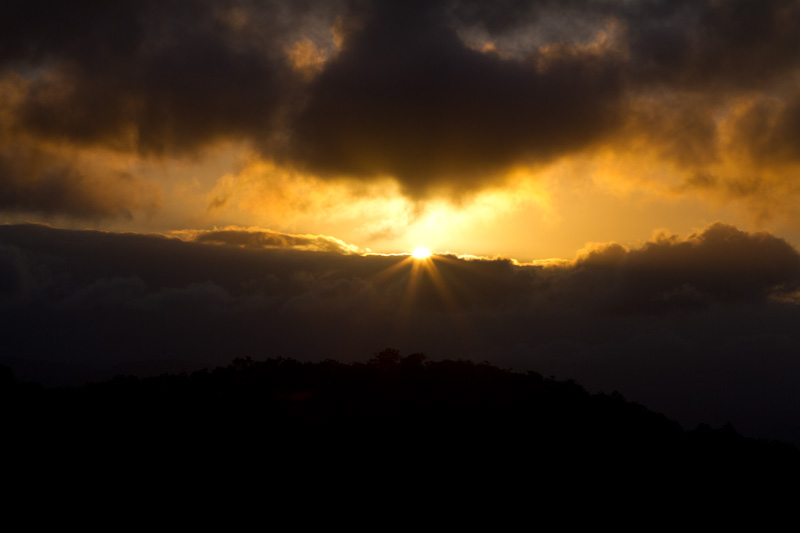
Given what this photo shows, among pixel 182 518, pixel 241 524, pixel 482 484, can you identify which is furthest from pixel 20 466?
pixel 482 484

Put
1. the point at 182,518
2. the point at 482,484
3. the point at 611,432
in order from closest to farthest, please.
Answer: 1. the point at 182,518
2. the point at 482,484
3. the point at 611,432

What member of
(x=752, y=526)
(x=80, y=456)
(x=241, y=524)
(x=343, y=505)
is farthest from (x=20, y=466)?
(x=752, y=526)

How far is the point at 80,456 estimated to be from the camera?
6169 cm

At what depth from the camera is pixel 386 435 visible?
235 ft

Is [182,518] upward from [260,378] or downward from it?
downward

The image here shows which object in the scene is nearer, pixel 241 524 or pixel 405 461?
pixel 241 524

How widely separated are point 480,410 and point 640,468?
18.1 metres

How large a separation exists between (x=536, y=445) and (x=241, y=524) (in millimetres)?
31498

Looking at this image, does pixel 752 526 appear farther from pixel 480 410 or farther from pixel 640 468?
pixel 480 410

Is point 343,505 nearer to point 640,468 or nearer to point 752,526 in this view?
point 640,468

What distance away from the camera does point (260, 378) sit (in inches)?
3494

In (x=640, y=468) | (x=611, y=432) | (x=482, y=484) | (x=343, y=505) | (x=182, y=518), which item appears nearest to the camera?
(x=182, y=518)

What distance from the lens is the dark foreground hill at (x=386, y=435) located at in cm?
6338

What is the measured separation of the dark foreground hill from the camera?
63375mm
